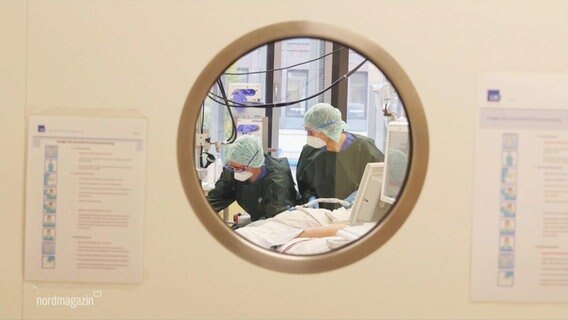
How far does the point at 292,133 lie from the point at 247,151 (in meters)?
0.63

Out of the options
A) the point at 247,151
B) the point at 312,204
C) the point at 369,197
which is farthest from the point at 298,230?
the point at 247,151

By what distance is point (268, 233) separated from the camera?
2.07 m

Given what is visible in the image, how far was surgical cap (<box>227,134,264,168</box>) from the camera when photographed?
110 inches

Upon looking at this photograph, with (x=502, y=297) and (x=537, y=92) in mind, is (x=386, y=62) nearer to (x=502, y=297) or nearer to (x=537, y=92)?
(x=537, y=92)

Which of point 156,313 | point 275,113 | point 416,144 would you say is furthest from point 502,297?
point 275,113

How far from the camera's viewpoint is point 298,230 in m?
2.13

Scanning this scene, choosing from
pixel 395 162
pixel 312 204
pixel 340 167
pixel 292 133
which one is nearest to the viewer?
pixel 395 162

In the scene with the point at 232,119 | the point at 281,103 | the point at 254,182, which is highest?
the point at 281,103

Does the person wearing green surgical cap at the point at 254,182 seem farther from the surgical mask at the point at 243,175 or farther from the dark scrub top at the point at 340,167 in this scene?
the dark scrub top at the point at 340,167

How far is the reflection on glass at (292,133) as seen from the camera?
2.79 m

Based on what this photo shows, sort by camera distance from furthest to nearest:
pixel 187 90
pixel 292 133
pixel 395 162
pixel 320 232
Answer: pixel 292 133
pixel 320 232
pixel 395 162
pixel 187 90

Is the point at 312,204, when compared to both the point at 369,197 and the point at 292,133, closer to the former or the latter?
the point at 292,133

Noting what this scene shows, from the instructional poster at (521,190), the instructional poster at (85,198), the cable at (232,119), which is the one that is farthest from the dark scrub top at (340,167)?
the instructional poster at (85,198)

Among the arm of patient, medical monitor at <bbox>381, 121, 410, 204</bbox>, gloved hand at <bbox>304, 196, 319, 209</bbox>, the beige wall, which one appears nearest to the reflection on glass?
gloved hand at <bbox>304, 196, 319, 209</bbox>
